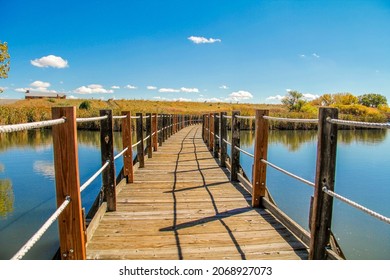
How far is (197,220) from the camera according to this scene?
2688 mm

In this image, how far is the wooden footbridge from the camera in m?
1.69

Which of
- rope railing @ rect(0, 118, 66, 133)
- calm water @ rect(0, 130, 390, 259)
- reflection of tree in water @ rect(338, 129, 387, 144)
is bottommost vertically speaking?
calm water @ rect(0, 130, 390, 259)

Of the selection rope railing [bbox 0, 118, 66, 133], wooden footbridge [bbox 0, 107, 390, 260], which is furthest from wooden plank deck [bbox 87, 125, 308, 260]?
rope railing [bbox 0, 118, 66, 133]

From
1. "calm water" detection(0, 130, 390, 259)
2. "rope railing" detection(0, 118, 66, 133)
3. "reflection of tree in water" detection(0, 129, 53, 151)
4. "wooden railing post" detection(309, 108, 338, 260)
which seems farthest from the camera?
"reflection of tree in water" detection(0, 129, 53, 151)

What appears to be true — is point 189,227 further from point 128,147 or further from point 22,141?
point 22,141

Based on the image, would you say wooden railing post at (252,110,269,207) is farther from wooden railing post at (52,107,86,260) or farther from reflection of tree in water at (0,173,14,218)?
reflection of tree in water at (0,173,14,218)

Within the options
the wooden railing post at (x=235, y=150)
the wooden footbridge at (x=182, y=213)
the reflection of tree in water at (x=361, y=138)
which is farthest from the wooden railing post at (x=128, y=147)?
the reflection of tree in water at (x=361, y=138)

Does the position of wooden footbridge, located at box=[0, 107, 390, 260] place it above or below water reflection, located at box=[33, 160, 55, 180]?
above

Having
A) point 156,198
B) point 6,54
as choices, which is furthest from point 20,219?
point 6,54

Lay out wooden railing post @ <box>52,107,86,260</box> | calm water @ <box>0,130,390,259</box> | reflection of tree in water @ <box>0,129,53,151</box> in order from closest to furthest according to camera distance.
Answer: wooden railing post @ <box>52,107,86,260</box> → calm water @ <box>0,130,390,259</box> → reflection of tree in water @ <box>0,129,53,151</box>

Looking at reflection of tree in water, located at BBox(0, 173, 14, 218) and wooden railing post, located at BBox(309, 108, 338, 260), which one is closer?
wooden railing post, located at BBox(309, 108, 338, 260)

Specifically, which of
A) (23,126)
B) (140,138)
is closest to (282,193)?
(140,138)

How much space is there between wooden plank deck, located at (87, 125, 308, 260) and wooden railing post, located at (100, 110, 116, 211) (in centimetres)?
19
